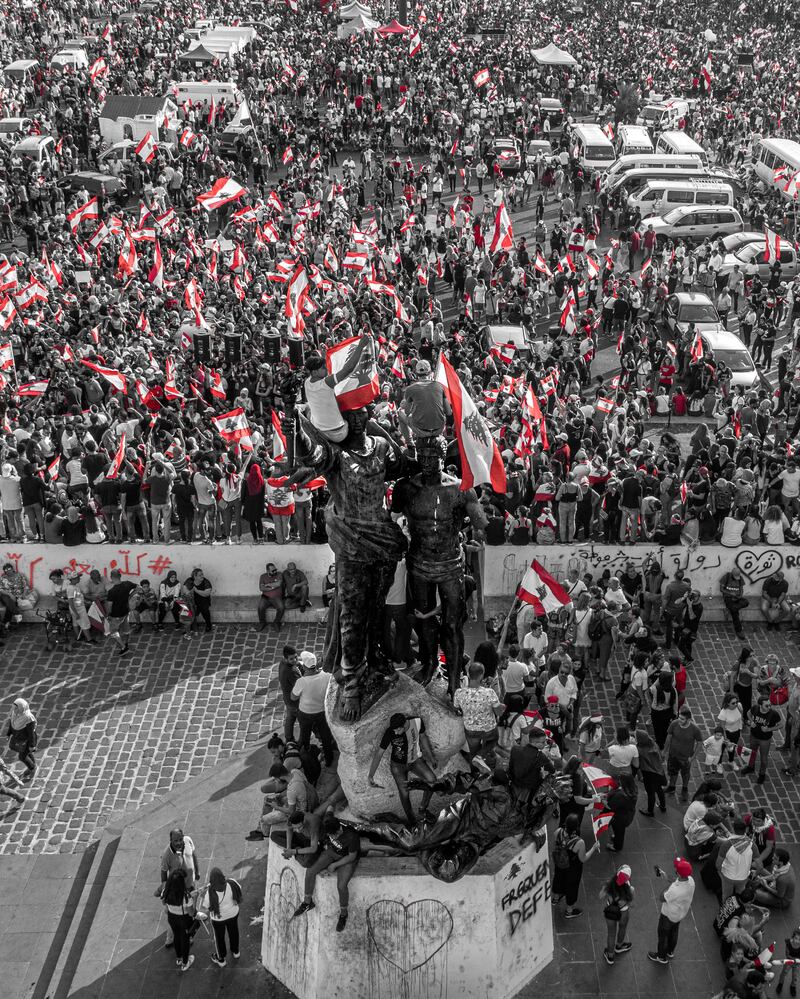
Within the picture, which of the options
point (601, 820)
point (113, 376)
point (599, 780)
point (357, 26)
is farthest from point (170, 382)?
point (357, 26)

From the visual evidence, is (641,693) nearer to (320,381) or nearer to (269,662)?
(269,662)

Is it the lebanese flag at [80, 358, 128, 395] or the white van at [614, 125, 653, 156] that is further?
the white van at [614, 125, 653, 156]

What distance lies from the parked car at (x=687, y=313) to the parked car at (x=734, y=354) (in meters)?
1.39

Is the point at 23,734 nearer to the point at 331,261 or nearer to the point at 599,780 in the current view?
the point at 599,780

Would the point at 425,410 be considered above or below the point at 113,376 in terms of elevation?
above

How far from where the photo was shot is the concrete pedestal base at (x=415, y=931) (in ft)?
39.4

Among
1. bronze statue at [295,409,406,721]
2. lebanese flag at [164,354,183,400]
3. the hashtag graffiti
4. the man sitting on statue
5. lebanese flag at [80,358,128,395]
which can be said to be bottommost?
the hashtag graffiti

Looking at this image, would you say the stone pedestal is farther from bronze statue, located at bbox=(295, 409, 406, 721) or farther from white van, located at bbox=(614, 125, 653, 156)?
white van, located at bbox=(614, 125, 653, 156)

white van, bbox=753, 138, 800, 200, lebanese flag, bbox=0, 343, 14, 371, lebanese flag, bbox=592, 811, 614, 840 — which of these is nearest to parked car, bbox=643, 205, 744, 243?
white van, bbox=753, 138, 800, 200

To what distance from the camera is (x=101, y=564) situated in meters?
19.9

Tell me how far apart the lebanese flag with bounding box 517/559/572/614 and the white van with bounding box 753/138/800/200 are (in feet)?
81.9

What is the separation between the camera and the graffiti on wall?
476 inches

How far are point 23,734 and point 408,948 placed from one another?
21.4 ft

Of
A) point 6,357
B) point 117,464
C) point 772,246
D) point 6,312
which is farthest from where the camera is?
point 772,246
